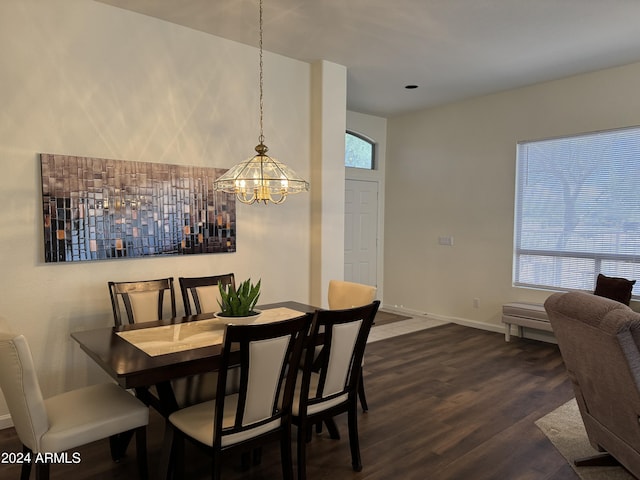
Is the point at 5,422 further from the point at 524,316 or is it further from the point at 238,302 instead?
the point at 524,316

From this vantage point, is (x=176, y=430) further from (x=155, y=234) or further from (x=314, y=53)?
(x=314, y=53)

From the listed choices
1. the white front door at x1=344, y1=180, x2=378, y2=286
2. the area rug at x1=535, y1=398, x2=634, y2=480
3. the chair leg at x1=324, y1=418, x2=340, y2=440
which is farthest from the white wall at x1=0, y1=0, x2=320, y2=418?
the area rug at x1=535, y1=398, x2=634, y2=480

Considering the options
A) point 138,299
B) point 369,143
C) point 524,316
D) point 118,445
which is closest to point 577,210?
point 524,316

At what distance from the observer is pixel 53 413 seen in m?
2.25

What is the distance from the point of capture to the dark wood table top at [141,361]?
2057 mm

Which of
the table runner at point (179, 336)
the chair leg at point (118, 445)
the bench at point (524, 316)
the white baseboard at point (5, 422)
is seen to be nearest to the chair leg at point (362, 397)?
the table runner at point (179, 336)

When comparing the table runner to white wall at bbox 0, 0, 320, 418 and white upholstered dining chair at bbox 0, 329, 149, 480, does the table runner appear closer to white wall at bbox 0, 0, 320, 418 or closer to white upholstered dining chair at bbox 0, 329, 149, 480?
white upholstered dining chair at bbox 0, 329, 149, 480

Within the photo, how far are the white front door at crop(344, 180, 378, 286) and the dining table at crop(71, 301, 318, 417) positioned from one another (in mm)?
3793

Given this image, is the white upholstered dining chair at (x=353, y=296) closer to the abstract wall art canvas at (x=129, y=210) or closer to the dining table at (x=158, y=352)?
the dining table at (x=158, y=352)

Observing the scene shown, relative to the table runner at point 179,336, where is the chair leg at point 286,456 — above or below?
below

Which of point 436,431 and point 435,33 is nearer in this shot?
point 436,431

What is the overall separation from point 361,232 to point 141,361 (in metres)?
5.05

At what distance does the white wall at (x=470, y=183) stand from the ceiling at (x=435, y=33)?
1.14ft

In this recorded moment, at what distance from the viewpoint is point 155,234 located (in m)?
3.76
